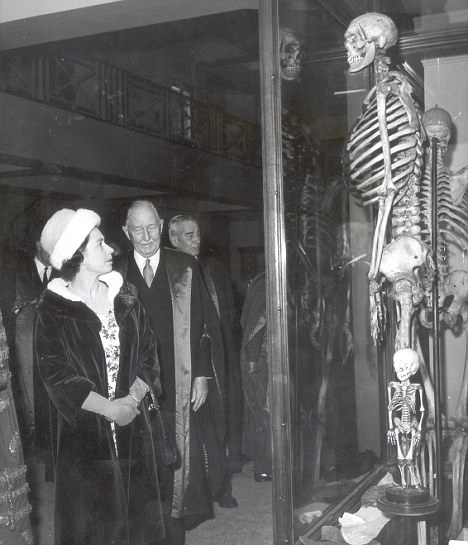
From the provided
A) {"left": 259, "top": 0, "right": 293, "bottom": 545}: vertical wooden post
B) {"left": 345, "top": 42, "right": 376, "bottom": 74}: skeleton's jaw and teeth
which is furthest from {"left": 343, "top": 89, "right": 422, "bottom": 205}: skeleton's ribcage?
{"left": 259, "top": 0, "right": 293, "bottom": 545}: vertical wooden post

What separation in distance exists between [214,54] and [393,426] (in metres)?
1.39

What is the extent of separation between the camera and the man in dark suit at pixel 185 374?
2.59 meters

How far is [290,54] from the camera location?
2639 millimetres

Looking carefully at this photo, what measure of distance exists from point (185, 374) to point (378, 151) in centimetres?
99

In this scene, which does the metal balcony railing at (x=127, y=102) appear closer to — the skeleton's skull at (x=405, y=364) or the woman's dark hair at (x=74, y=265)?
the woman's dark hair at (x=74, y=265)

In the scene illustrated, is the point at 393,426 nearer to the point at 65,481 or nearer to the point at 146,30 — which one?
the point at 65,481

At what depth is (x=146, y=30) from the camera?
109 inches

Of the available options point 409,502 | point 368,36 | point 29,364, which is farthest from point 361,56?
point 29,364

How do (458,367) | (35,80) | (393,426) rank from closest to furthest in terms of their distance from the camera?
(393,426) < (458,367) < (35,80)

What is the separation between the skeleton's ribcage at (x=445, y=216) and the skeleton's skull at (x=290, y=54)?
574 millimetres

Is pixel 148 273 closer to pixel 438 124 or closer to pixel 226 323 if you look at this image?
pixel 226 323

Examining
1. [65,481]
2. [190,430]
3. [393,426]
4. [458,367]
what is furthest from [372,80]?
[65,481]

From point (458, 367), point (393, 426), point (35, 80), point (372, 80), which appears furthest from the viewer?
point (35, 80)

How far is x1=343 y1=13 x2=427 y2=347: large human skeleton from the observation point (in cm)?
242
